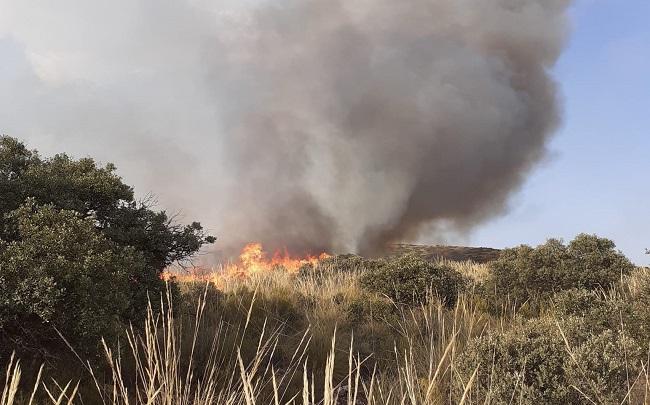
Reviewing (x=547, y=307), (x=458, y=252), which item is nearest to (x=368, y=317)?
(x=547, y=307)

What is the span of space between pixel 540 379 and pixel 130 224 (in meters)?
5.68

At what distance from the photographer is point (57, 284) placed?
17.6ft

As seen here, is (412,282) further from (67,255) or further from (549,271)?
(67,255)

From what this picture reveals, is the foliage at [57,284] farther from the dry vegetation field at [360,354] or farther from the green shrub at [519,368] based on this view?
the green shrub at [519,368]

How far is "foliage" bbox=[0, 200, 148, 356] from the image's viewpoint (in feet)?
16.8

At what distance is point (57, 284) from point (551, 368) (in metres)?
5.23

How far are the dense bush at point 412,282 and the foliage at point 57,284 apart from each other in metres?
7.24

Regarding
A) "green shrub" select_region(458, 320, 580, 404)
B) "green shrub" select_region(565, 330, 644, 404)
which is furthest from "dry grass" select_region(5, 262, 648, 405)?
"green shrub" select_region(565, 330, 644, 404)

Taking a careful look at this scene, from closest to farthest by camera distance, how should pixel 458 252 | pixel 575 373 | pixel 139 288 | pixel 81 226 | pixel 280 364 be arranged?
1. pixel 575 373
2. pixel 81 226
3. pixel 139 288
4. pixel 280 364
5. pixel 458 252

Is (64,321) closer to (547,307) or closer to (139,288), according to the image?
(139,288)

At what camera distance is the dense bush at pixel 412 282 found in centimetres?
1206

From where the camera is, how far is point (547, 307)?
36.0ft

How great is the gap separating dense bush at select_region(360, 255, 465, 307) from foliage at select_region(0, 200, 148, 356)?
7241 mm

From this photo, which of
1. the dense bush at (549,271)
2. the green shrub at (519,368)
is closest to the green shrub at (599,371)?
the green shrub at (519,368)
